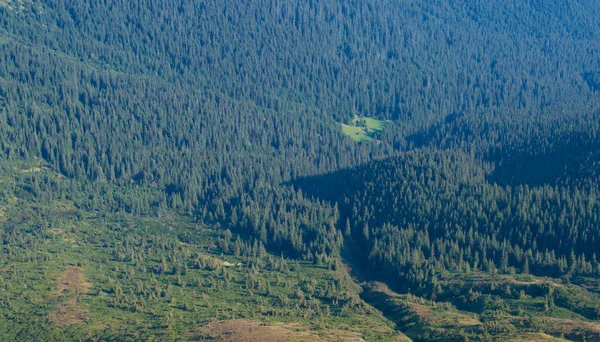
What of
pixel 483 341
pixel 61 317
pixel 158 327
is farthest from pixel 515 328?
pixel 61 317

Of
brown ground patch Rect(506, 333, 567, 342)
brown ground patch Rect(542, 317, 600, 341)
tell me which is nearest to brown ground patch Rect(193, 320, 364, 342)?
brown ground patch Rect(506, 333, 567, 342)

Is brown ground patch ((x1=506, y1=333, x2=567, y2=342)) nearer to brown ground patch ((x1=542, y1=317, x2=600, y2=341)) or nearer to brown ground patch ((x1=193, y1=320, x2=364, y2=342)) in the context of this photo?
brown ground patch ((x1=542, y1=317, x2=600, y2=341))

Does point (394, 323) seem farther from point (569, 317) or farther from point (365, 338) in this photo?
point (569, 317)

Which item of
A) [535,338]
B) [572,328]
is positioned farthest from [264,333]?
[572,328]

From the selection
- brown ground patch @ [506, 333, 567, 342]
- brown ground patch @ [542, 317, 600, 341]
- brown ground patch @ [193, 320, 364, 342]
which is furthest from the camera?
brown ground patch @ [193, 320, 364, 342]

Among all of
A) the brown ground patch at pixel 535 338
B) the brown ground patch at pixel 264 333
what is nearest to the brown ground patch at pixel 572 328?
the brown ground patch at pixel 535 338

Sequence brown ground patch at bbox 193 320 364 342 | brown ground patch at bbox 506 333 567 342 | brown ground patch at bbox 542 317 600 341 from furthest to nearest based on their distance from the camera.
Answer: brown ground patch at bbox 193 320 364 342 → brown ground patch at bbox 542 317 600 341 → brown ground patch at bbox 506 333 567 342

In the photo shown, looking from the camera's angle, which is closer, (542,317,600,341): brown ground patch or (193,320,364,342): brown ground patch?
(542,317,600,341): brown ground patch

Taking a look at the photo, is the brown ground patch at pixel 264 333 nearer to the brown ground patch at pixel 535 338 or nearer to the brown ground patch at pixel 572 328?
the brown ground patch at pixel 535 338

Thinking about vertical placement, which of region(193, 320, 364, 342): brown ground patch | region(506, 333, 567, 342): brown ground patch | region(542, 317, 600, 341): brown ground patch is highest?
region(542, 317, 600, 341): brown ground patch
